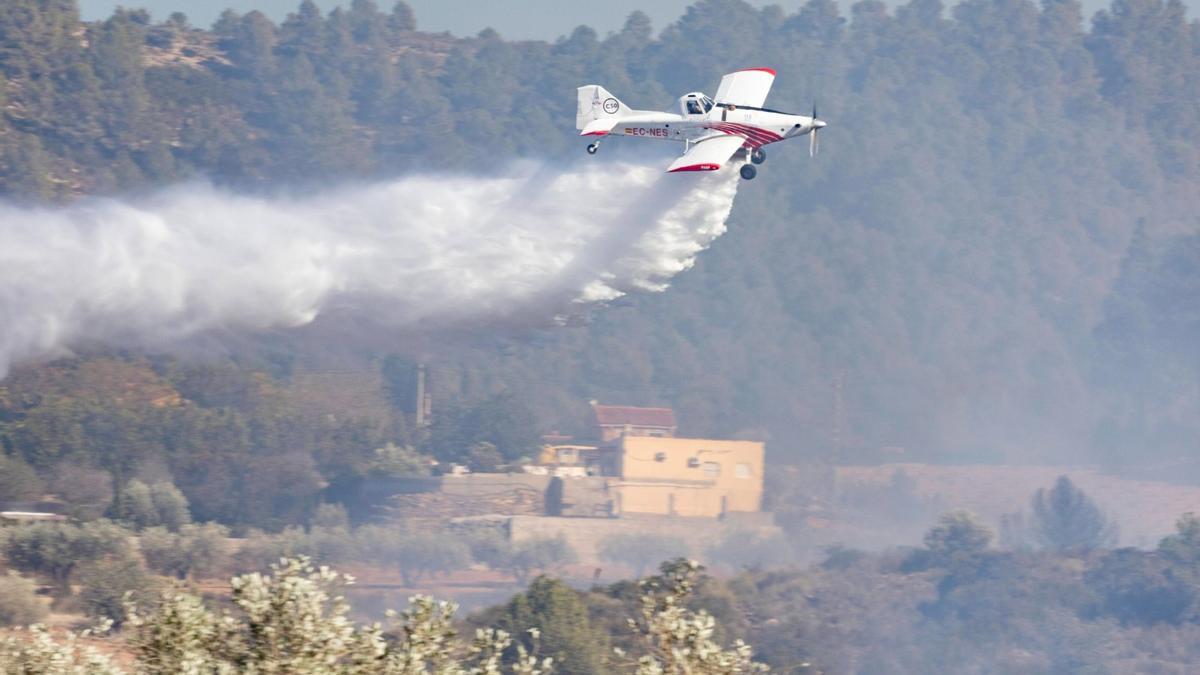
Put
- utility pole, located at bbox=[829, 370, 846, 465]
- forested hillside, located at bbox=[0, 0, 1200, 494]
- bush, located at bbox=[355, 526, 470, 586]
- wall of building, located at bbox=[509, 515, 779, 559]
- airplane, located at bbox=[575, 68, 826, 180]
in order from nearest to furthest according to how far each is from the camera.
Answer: airplane, located at bbox=[575, 68, 826, 180]
bush, located at bbox=[355, 526, 470, 586]
wall of building, located at bbox=[509, 515, 779, 559]
utility pole, located at bbox=[829, 370, 846, 465]
forested hillside, located at bbox=[0, 0, 1200, 494]

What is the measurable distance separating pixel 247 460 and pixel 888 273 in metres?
67.2

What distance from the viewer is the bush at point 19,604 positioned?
3638cm

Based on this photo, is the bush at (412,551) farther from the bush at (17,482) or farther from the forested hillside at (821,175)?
the bush at (17,482)

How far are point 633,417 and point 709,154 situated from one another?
197ft

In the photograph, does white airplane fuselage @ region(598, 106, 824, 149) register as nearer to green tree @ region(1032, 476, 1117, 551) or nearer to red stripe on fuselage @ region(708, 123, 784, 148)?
red stripe on fuselage @ region(708, 123, 784, 148)

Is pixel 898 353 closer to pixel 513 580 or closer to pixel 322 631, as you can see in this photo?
pixel 513 580

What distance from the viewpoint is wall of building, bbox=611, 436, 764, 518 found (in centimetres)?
7400

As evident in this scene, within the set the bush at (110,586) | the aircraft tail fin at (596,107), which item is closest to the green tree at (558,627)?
the bush at (110,586)

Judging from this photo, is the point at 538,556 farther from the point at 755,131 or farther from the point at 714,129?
the point at 755,131

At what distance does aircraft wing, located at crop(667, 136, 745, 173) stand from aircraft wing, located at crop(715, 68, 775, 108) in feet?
6.89

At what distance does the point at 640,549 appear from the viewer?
234ft

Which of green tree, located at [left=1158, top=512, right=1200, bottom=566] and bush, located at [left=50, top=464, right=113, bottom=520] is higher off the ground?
bush, located at [left=50, top=464, right=113, bottom=520]

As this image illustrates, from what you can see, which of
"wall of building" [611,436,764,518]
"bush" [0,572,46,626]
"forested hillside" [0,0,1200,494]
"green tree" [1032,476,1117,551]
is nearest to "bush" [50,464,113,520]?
"forested hillside" [0,0,1200,494]

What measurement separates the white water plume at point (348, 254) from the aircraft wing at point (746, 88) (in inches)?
64.1
